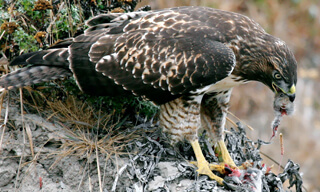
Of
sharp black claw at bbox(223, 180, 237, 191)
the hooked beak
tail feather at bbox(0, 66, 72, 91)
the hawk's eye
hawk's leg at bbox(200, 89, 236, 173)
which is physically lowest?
sharp black claw at bbox(223, 180, 237, 191)

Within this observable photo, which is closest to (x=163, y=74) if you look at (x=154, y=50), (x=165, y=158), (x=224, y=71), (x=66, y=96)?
(x=154, y=50)

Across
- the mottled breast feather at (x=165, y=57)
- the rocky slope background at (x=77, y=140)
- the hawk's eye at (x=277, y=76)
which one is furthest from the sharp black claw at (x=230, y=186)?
the hawk's eye at (x=277, y=76)

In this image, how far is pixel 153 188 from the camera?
351 cm

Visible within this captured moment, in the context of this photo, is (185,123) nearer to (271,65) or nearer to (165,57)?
(165,57)

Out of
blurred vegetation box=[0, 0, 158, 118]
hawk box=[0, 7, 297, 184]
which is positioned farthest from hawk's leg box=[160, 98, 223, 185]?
blurred vegetation box=[0, 0, 158, 118]

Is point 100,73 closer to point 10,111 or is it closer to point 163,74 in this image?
point 163,74

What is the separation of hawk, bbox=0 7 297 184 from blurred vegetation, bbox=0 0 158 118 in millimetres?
271

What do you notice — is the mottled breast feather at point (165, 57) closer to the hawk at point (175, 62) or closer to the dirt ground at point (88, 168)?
the hawk at point (175, 62)

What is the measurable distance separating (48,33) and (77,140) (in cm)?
102

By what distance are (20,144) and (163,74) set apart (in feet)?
4.17

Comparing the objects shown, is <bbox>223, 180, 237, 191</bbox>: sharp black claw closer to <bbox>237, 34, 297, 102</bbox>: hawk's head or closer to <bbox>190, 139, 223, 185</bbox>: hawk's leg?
<bbox>190, 139, 223, 185</bbox>: hawk's leg

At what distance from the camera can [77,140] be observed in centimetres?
375

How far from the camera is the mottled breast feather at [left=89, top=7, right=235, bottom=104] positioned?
3455mm

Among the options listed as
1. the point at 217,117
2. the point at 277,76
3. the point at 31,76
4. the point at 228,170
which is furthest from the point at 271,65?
the point at 31,76
